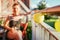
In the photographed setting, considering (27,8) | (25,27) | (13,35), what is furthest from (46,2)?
(13,35)

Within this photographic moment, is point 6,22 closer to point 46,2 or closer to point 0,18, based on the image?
point 0,18

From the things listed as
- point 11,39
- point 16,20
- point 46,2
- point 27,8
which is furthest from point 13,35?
point 46,2

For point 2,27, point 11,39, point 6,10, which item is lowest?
point 11,39

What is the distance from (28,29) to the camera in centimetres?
128

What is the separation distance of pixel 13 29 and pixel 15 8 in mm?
186

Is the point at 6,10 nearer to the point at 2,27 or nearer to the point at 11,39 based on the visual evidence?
the point at 2,27

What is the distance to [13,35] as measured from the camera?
1240mm

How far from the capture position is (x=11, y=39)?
1.24m

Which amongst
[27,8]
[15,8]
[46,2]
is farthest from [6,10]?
[46,2]

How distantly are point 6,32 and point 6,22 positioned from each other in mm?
93

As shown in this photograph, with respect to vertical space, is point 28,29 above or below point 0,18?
below

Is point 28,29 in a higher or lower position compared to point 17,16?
lower

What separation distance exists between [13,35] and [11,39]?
40 millimetres

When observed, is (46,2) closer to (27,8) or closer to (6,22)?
(27,8)
